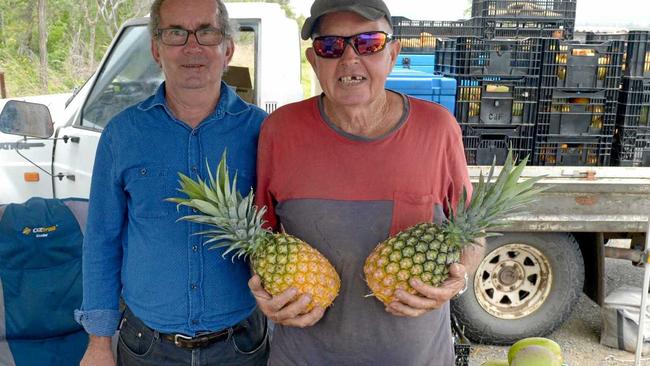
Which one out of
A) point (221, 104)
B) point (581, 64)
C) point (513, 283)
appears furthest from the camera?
point (513, 283)

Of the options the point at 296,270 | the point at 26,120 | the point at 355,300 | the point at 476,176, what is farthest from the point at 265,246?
the point at 476,176

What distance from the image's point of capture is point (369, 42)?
1.96 metres

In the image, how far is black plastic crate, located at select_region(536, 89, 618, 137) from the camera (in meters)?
4.45

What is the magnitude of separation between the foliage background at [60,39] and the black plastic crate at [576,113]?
13.9m

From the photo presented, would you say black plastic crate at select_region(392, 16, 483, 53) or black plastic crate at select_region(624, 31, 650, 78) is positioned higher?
black plastic crate at select_region(392, 16, 483, 53)

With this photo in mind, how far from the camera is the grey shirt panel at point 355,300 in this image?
195 cm

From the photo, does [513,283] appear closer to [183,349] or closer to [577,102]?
[577,102]

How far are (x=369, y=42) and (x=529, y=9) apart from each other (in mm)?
3685

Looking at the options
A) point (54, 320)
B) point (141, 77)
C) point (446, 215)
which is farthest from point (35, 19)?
point (446, 215)

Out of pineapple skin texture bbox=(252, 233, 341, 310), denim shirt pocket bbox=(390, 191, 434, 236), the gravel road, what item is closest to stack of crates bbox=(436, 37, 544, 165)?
the gravel road

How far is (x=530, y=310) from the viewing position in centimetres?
468

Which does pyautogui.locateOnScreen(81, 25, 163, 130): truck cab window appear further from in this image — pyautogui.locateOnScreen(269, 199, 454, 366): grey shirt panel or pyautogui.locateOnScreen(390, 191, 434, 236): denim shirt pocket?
pyautogui.locateOnScreen(390, 191, 434, 236): denim shirt pocket

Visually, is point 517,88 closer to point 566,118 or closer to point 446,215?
point 566,118

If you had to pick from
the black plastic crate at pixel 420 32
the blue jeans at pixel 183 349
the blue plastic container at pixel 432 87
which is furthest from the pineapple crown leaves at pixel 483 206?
the black plastic crate at pixel 420 32
